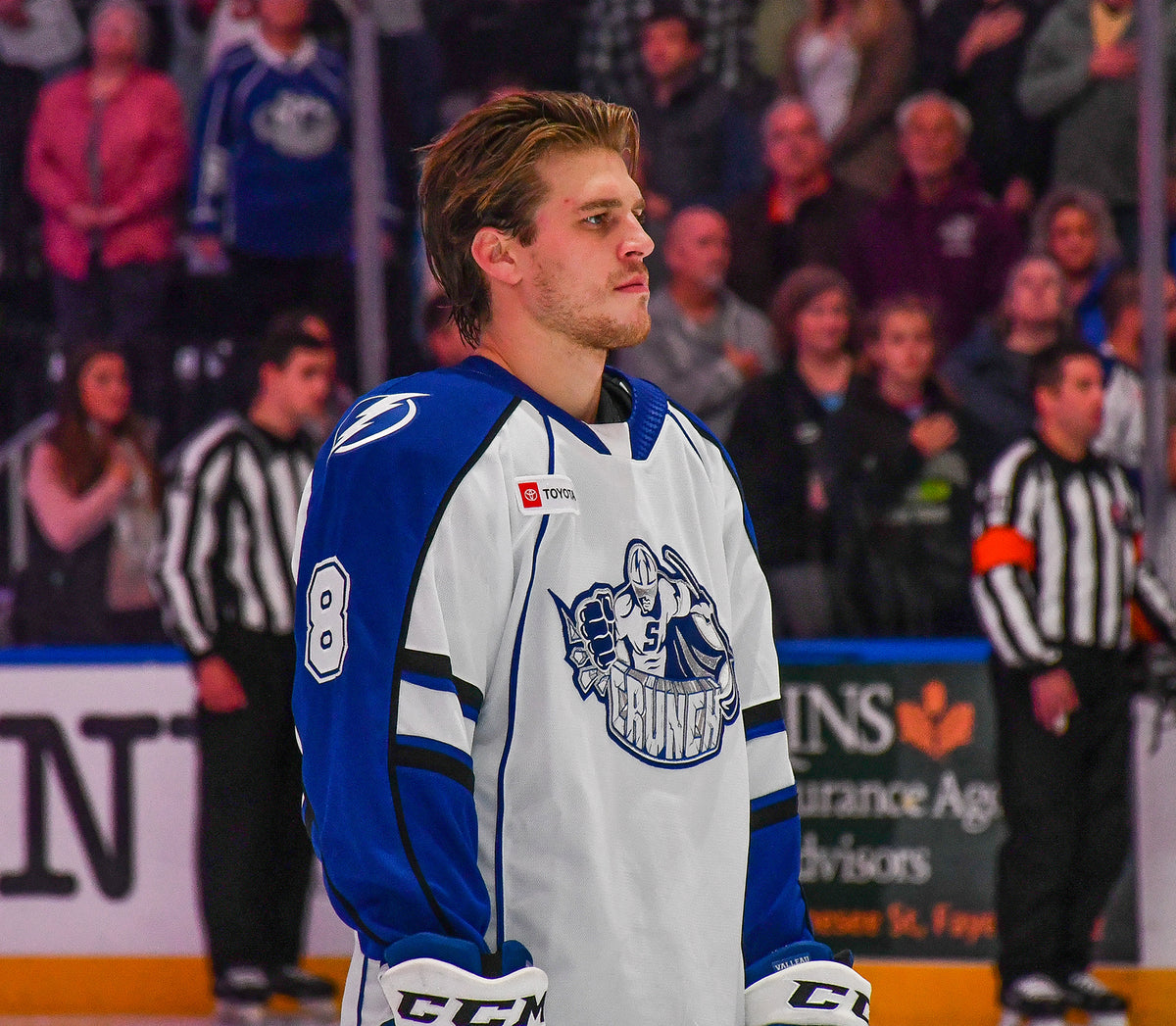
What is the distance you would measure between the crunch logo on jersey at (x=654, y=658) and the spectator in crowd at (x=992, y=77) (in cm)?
344

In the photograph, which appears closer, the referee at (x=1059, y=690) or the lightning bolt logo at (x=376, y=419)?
the lightning bolt logo at (x=376, y=419)

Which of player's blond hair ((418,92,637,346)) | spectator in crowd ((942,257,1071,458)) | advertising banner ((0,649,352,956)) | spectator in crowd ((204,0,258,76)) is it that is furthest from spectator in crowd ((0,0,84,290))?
player's blond hair ((418,92,637,346))

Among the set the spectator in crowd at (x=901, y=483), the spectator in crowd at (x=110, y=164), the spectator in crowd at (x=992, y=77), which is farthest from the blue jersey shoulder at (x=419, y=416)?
the spectator in crowd at (x=110, y=164)

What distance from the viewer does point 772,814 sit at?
137 centimetres

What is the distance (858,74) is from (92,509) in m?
2.57

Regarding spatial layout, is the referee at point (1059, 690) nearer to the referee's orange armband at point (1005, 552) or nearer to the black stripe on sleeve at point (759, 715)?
the referee's orange armband at point (1005, 552)

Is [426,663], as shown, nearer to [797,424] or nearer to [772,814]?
[772,814]

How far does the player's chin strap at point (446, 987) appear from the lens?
42.8 inches

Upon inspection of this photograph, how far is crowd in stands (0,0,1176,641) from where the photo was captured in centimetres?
437

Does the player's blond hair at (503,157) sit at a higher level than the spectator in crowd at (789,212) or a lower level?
lower

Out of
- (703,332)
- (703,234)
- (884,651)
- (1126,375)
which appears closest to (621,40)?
(703,234)

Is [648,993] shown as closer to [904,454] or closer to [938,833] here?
[938,833]

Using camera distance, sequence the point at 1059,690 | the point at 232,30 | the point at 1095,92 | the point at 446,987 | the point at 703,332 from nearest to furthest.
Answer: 1. the point at 446,987
2. the point at 1059,690
3. the point at 1095,92
4. the point at 703,332
5. the point at 232,30

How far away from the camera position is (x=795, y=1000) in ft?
4.24
